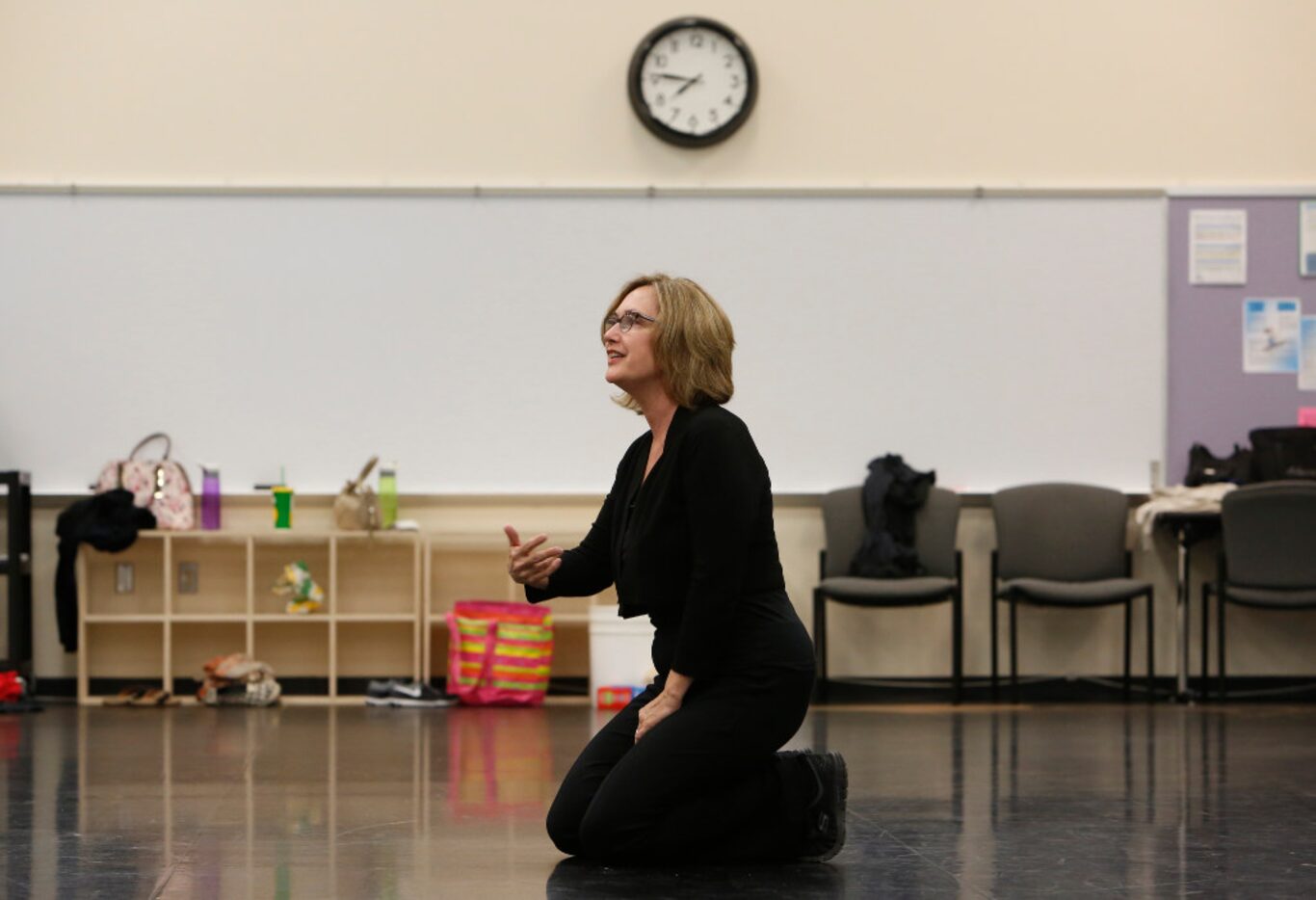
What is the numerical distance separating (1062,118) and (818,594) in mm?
2452

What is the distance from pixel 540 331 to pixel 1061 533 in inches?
96.6

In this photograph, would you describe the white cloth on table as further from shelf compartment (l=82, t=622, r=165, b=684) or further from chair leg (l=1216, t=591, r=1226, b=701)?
shelf compartment (l=82, t=622, r=165, b=684)

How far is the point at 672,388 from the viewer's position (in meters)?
2.97

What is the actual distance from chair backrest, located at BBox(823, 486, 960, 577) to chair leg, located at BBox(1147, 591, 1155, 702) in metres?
0.83

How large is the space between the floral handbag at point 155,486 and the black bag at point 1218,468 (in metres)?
4.40

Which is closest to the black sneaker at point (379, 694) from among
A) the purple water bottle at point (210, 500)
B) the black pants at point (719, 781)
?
the purple water bottle at point (210, 500)

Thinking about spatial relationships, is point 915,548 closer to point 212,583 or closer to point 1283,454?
point 1283,454

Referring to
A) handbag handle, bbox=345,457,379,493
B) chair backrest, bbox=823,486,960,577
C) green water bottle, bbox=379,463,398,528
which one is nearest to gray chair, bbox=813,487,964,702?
chair backrest, bbox=823,486,960,577

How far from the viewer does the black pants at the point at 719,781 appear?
9.34ft

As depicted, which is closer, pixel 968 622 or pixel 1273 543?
pixel 1273 543

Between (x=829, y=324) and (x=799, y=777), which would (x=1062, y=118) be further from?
(x=799, y=777)

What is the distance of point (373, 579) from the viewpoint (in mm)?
7051

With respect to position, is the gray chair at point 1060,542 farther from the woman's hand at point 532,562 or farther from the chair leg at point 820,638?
the woman's hand at point 532,562

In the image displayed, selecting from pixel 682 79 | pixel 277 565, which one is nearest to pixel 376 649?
pixel 277 565
